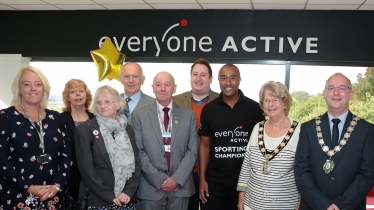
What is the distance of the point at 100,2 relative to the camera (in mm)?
6449

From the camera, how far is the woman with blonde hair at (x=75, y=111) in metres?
3.81

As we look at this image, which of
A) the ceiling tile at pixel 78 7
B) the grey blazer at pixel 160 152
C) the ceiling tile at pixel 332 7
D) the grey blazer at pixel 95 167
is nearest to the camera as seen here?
the grey blazer at pixel 95 167

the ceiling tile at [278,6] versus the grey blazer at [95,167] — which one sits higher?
the ceiling tile at [278,6]

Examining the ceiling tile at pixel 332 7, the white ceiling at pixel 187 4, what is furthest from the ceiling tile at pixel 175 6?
the ceiling tile at pixel 332 7

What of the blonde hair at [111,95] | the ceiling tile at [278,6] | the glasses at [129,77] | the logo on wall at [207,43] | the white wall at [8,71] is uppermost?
the ceiling tile at [278,6]

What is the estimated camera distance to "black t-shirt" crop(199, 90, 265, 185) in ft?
12.1

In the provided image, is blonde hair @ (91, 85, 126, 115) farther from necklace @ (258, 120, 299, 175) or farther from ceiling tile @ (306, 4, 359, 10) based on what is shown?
ceiling tile @ (306, 4, 359, 10)

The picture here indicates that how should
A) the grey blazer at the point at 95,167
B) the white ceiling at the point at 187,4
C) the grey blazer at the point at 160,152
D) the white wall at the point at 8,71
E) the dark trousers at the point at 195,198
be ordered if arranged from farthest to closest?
the white wall at the point at 8,71, the white ceiling at the point at 187,4, the dark trousers at the point at 195,198, the grey blazer at the point at 160,152, the grey blazer at the point at 95,167

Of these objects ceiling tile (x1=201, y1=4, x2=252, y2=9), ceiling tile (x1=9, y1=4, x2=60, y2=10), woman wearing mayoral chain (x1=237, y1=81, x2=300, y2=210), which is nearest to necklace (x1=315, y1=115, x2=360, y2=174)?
woman wearing mayoral chain (x1=237, y1=81, x2=300, y2=210)

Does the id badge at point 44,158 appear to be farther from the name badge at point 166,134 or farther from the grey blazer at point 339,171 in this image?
the grey blazer at point 339,171

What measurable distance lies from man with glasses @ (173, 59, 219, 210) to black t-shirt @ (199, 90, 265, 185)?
0.29 metres

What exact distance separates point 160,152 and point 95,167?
0.58 metres

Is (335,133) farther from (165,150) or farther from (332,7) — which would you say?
(332,7)

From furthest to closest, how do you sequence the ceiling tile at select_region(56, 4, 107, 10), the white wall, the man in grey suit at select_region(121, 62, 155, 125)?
the white wall, the ceiling tile at select_region(56, 4, 107, 10), the man in grey suit at select_region(121, 62, 155, 125)
